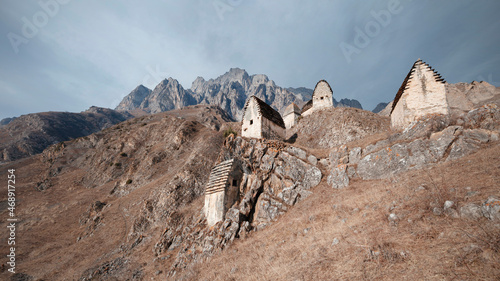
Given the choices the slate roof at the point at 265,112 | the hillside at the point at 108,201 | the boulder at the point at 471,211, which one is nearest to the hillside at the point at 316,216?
the boulder at the point at 471,211

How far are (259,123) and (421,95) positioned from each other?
15211 mm

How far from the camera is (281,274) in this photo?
7992 millimetres

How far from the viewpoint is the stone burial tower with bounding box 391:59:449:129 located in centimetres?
1603

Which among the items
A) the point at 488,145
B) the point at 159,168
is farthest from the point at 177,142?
the point at 488,145

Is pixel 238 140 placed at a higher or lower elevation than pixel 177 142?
lower

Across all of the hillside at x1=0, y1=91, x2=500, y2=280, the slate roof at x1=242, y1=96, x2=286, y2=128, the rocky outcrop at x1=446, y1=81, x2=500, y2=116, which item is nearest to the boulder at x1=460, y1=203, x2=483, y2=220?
the hillside at x1=0, y1=91, x2=500, y2=280

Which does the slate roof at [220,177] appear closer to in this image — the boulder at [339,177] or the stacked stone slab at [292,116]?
the boulder at [339,177]

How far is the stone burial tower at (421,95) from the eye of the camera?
52.6ft

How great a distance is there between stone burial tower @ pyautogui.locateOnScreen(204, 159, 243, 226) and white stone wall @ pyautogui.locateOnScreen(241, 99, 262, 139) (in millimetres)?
6808

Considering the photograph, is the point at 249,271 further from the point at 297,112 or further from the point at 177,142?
the point at 177,142

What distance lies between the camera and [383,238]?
23.3 feet

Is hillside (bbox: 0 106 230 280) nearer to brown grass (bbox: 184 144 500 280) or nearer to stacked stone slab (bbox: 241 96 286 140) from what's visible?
stacked stone slab (bbox: 241 96 286 140)

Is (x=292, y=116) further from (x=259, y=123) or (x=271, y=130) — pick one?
(x=259, y=123)

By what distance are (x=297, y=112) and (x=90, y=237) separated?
4152 cm
